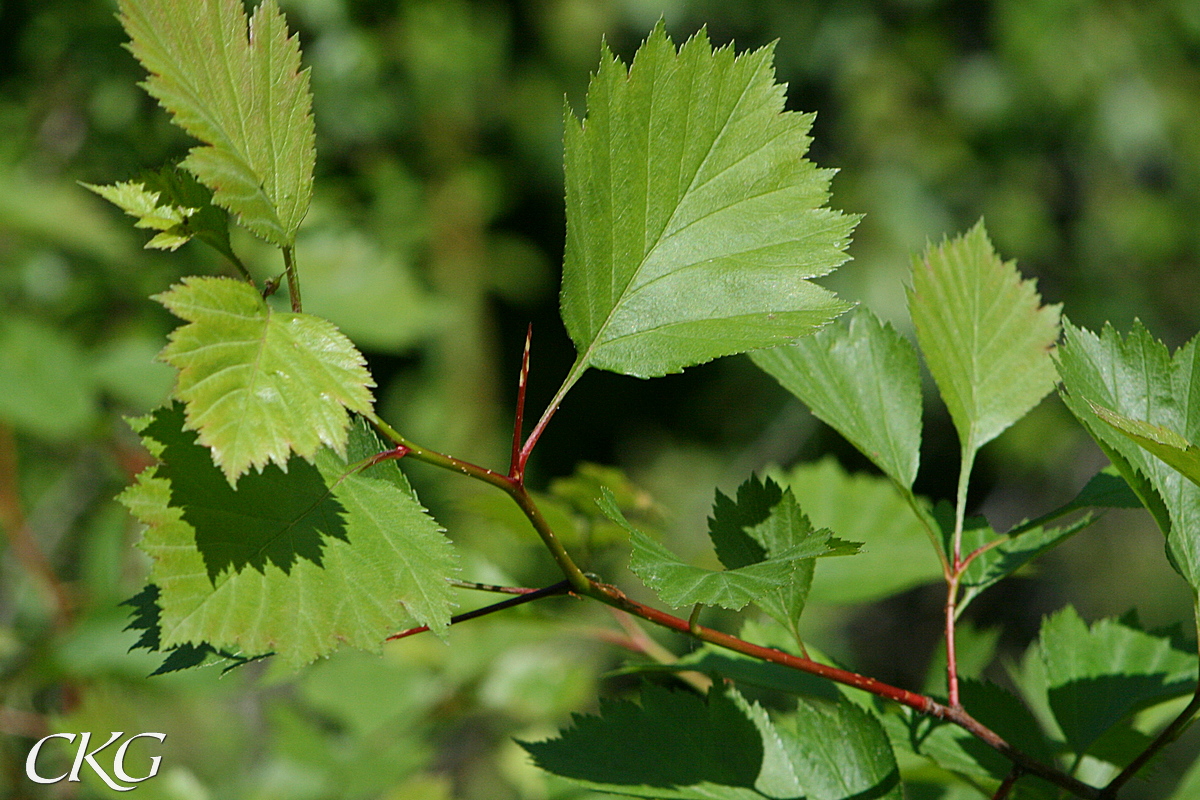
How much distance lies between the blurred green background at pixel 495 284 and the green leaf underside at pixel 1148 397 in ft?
2.35

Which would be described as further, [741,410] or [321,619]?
[741,410]

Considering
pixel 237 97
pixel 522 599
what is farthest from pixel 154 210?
pixel 522 599

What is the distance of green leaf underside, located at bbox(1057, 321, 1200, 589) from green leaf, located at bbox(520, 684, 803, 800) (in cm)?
20

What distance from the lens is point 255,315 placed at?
1.30 feet

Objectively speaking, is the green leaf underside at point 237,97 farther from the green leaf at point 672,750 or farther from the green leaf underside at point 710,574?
the green leaf at point 672,750

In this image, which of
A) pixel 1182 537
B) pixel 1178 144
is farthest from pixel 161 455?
pixel 1178 144

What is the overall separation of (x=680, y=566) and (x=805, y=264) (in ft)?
0.45

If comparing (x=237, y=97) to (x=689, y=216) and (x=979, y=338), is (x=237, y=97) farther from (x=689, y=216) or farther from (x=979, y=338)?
(x=979, y=338)

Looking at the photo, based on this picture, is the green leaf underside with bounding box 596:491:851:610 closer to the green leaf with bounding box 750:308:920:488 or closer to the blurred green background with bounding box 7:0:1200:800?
the green leaf with bounding box 750:308:920:488

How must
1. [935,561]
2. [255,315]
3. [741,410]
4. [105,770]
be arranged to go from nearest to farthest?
1. [255,315]
2. [935,561]
3. [105,770]
4. [741,410]

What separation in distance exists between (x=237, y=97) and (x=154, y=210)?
0.18ft

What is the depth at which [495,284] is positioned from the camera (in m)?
2.67

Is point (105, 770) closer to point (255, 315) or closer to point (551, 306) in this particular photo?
point (255, 315)

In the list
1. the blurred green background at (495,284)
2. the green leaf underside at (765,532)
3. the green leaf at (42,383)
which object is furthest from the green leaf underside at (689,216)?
the green leaf at (42,383)
